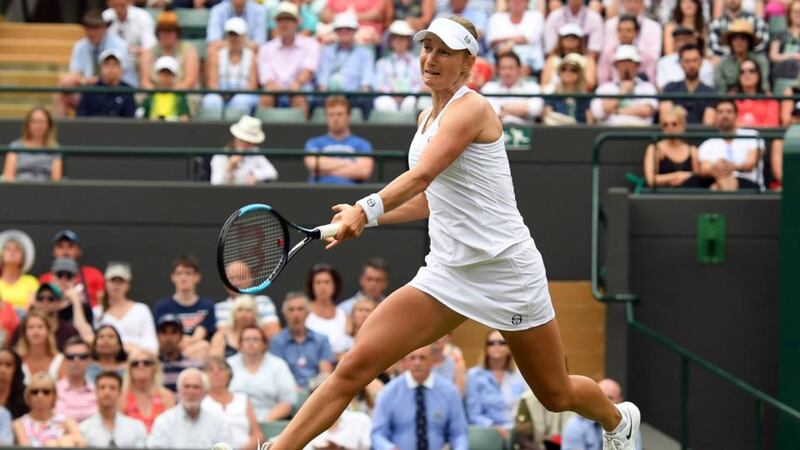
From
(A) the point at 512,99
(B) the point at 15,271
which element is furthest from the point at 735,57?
(B) the point at 15,271

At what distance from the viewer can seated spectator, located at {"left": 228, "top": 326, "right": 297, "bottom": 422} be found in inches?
451

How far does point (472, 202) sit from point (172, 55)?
8.80 meters

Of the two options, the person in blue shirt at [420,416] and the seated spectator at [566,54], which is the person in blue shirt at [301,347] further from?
the seated spectator at [566,54]

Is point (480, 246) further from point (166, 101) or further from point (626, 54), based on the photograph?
point (166, 101)

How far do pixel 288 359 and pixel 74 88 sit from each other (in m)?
3.20

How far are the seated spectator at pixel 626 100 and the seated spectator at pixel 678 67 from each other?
8.6 inches

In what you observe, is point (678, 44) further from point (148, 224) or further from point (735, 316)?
point (148, 224)

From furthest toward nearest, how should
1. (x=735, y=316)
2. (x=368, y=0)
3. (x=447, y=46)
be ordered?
(x=368, y=0)
(x=735, y=316)
(x=447, y=46)

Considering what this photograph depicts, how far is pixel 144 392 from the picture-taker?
11438 millimetres

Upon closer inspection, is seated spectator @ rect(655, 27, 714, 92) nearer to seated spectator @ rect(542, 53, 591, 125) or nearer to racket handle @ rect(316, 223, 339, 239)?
seated spectator @ rect(542, 53, 591, 125)

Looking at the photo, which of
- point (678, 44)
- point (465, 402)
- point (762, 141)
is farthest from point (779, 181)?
point (465, 402)

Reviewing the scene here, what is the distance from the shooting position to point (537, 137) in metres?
13.8

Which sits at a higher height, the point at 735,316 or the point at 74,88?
the point at 74,88

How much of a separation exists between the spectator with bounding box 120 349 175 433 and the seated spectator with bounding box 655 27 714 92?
5382 millimetres
